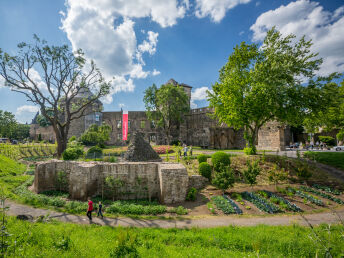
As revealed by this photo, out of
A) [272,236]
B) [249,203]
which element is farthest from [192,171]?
[272,236]

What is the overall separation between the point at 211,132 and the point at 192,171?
52.3ft

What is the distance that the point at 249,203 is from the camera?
Result: 1109 cm

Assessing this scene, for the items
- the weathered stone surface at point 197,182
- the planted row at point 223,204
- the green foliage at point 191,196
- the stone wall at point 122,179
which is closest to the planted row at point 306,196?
the planted row at point 223,204

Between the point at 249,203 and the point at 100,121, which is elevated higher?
the point at 100,121

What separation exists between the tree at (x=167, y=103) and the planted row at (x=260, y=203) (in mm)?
23165

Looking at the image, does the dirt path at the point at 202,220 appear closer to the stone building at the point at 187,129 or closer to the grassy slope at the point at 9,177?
the grassy slope at the point at 9,177

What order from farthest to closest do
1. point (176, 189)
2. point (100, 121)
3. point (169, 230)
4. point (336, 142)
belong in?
point (100, 121) < point (336, 142) < point (176, 189) < point (169, 230)

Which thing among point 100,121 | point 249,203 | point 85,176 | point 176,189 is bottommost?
point 249,203

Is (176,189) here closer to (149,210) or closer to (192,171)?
(149,210)

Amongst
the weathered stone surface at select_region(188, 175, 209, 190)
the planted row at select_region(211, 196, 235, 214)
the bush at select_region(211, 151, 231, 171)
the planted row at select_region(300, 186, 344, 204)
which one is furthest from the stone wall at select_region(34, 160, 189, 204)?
the planted row at select_region(300, 186, 344, 204)

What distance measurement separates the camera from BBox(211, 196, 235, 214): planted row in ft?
32.8

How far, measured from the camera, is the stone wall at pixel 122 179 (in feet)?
38.2

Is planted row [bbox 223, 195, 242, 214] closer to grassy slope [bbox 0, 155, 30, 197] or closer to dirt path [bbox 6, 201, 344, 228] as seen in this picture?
dirt path [bbox 6, 201, 344, 228]

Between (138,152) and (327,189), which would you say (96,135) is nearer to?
(138,152)
